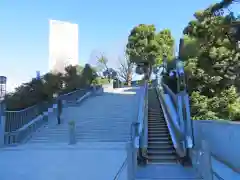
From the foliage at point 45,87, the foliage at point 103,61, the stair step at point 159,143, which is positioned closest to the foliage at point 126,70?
the foliage at point 103,61

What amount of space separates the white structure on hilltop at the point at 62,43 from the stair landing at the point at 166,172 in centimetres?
2936

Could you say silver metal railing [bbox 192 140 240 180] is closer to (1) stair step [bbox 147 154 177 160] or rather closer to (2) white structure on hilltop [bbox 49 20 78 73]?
(1) stair step [bbox 147 154 177 160]

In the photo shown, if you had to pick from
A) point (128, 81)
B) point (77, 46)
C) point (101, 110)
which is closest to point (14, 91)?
point (101, 110)

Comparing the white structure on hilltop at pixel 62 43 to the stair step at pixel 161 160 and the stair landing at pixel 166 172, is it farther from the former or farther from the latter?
the stair landing at pixel 166 172

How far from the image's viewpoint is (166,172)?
28.3ft

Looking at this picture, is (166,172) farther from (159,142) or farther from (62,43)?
(62,43)

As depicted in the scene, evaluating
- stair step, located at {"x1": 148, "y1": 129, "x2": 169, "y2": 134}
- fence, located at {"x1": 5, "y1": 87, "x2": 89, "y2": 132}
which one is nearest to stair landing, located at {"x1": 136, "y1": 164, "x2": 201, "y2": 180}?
stair step, located at {"x1": 148, "y1": 129, "x2": 169, "y2": 134}

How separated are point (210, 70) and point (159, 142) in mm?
13429

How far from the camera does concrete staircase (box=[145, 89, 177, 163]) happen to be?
10156mm

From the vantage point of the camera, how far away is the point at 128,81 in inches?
2108

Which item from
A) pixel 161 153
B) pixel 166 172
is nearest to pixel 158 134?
pixel 161 153

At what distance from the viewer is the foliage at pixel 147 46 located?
152 feet

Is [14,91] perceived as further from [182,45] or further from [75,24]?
[75,24]

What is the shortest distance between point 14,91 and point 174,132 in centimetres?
1561
